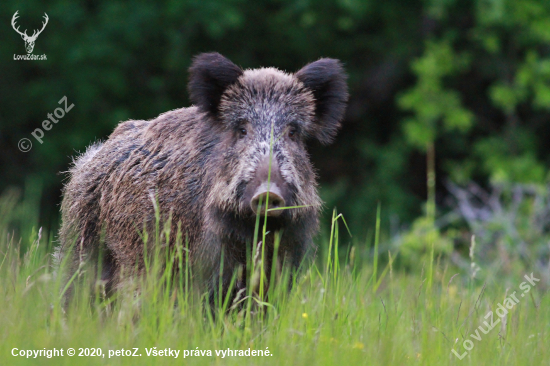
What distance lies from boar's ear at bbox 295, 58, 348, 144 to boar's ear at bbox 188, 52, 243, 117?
0.45 metres

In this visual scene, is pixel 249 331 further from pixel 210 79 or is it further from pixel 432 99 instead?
pixel 432 99

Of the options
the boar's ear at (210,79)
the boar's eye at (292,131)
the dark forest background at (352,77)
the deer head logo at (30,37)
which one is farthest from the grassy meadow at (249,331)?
the deer head logo at (30,37)

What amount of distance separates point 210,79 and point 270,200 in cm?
110

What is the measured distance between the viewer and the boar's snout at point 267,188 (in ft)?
11.7

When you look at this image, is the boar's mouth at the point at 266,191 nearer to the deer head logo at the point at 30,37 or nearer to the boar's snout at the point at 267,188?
the boar's snout at the point at 267,188

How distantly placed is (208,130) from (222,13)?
19.6 feet

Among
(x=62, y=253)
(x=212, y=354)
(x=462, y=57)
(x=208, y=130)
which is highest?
(x=462, y=57)

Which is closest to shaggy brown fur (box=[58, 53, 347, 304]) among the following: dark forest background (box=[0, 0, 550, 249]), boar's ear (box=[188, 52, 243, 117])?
boar's ear (box=[188, 52, 243, 117])

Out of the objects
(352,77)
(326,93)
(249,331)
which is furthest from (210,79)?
(352,77)

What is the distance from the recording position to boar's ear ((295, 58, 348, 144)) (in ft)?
14.7

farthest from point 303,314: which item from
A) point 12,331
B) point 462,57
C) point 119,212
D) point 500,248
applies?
point 462,57

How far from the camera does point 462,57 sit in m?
10.5

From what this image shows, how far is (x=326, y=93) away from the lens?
4.55 m

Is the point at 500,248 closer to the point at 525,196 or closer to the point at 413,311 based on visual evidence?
the point at 525,196
